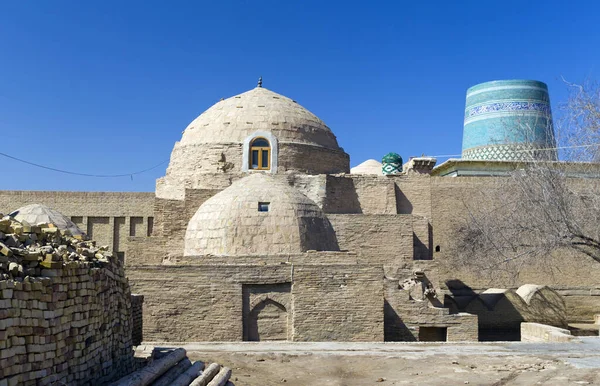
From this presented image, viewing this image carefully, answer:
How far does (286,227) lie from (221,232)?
153 centimetres

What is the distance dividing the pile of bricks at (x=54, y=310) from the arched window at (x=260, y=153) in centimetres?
1368

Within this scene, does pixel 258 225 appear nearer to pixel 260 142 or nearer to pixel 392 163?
pixel 260 142

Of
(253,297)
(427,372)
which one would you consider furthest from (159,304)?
(427,372)

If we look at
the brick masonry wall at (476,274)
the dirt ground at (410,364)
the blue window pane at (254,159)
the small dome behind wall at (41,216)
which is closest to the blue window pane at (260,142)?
the blue window pane at (254,159)

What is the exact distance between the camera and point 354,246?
57.5 feet

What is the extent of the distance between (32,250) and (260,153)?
50.9 feet

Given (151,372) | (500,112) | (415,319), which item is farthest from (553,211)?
(500,112)

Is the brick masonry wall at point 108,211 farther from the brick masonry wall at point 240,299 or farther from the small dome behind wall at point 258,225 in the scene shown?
the brick masonry wall at point 240,299

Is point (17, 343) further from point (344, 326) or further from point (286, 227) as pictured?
point (286, 227)

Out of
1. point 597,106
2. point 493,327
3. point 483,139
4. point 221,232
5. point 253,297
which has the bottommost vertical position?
point 493,327

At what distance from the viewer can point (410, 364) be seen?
8.71 metres

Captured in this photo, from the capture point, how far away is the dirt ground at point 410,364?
7.81 meters

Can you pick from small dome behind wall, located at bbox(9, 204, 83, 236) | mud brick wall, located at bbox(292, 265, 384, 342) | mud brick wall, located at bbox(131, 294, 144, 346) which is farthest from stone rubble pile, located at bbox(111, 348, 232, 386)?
small dome behind wall, located at bbox(9, 204, 83, 236)

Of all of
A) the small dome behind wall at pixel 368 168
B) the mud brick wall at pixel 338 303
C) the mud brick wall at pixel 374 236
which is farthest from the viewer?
the small dome behind wall at pixel 368 168
